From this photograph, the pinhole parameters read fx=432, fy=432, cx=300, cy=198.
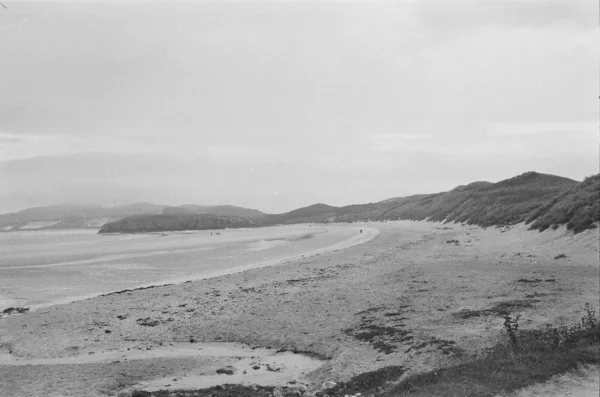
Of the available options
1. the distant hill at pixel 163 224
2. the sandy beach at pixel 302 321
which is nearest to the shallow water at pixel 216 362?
the sandy beach at pixel 302 321

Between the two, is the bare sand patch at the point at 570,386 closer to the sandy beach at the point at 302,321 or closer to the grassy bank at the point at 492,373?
the grassy bank at the point at 492,373

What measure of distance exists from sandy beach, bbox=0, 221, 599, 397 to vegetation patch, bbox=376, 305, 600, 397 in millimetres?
1201

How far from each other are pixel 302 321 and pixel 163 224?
459 ft

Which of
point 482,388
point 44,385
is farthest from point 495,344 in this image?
point 44,385

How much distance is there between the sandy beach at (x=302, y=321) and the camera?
1297 centimetres

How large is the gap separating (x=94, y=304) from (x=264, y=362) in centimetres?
1352

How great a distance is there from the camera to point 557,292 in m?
18.2

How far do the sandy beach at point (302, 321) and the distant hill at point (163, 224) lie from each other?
412 ft

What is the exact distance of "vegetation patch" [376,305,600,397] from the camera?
364 inches

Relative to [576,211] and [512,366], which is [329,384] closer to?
[512,366]

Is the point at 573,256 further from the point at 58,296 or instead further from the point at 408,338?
the point at 58,296

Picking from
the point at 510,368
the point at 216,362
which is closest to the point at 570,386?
the point at 510,368

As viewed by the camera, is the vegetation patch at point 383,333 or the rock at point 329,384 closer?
the rock at point 329,384

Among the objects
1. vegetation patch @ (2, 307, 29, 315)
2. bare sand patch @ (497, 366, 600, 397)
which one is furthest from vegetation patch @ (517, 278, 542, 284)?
vegetation patch @ (2, 307, 29, 315)
